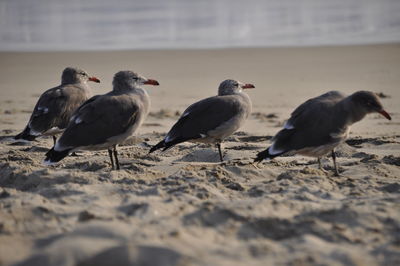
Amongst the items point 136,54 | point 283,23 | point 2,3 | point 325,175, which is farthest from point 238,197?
point 2,3

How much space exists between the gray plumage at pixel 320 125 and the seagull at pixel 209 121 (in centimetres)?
127

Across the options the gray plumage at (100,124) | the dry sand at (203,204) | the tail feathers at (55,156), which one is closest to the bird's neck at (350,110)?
the dry sand at (203,204)

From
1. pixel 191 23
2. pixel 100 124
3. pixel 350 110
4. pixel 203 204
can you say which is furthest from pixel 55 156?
pixel 191 23

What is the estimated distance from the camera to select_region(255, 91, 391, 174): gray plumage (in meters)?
7.04

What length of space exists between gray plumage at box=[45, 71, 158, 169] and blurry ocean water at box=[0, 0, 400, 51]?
49.6 ft

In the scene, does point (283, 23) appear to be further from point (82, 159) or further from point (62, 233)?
point (62, 233)

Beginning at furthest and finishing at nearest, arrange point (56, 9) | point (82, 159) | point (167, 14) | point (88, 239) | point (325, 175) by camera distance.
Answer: point (56, 9), point (167, 14), point (82, 159), point (325, 175), point (88, 239)

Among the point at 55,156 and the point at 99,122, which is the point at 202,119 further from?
the point at 55,156

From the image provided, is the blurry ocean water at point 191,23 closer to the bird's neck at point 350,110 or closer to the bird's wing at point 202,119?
the bird's wing at point 202,119

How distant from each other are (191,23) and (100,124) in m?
21.5

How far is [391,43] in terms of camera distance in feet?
68.8

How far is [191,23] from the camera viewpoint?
28.5 meters

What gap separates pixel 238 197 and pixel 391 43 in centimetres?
1650

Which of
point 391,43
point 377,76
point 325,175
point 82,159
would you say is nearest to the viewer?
point 325,175
